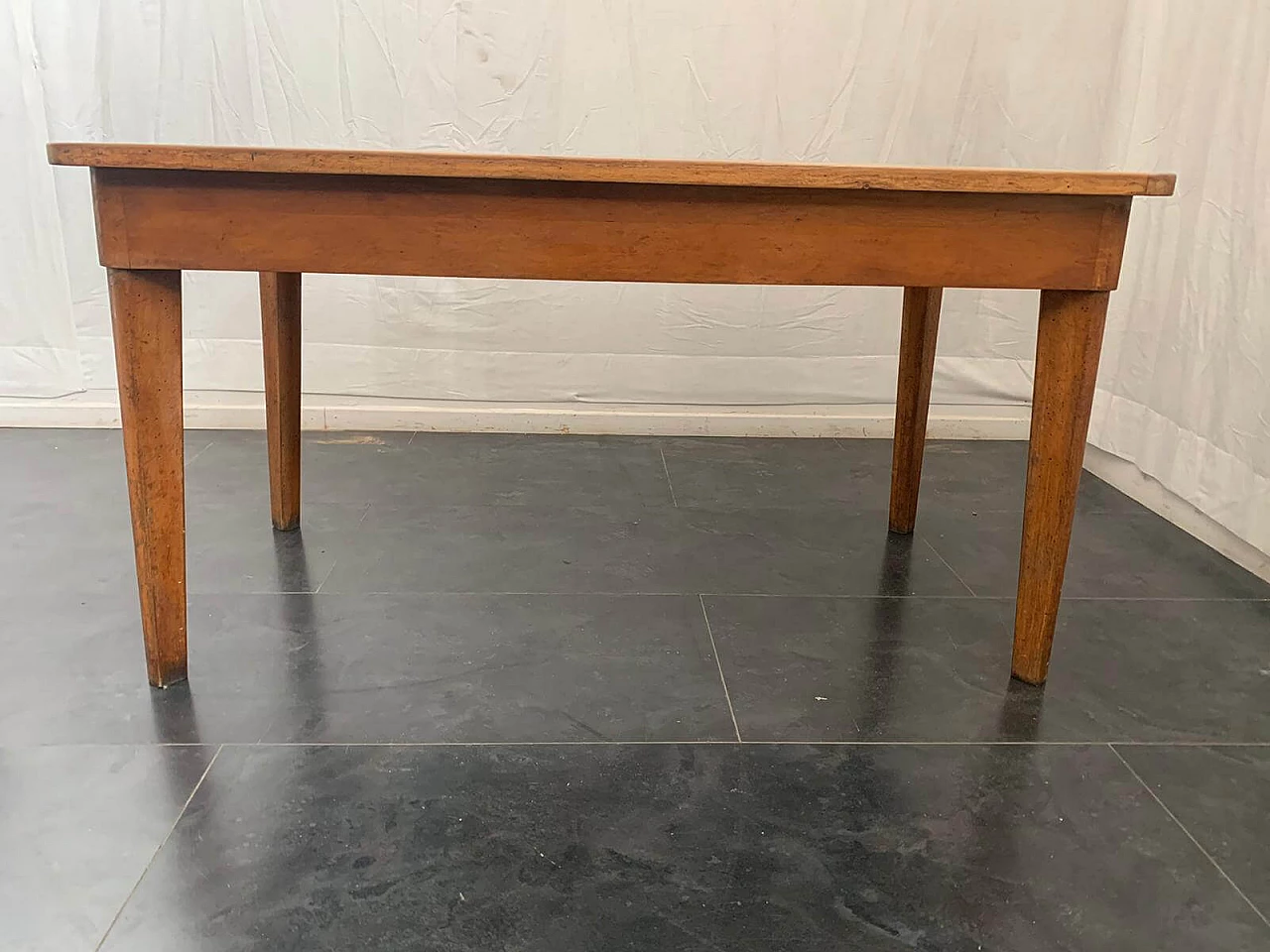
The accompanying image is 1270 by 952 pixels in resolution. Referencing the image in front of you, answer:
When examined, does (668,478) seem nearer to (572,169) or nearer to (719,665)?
(719,665)

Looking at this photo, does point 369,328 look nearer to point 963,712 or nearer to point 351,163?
point 351,163

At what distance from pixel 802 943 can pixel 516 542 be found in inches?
35.6

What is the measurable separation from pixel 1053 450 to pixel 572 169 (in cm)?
61

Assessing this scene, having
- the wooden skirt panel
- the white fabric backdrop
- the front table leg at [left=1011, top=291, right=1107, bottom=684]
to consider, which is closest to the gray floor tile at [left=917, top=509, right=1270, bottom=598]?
the white fabric backdrop

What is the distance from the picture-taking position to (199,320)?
6.85 feet

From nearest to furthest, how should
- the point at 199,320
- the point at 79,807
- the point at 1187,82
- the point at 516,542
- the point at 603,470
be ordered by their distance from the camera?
the point at 79,807 → the point at 516,542 → the point at 1187,82 → the point at 603,470 → the point at 199,320

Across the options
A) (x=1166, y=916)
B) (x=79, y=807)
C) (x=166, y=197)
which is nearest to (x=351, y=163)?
(x=166, y=197)

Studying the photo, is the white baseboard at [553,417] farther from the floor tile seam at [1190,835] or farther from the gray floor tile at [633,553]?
the floor tile seam at [1190,835]

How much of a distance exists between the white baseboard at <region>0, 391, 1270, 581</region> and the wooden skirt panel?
1145 mm

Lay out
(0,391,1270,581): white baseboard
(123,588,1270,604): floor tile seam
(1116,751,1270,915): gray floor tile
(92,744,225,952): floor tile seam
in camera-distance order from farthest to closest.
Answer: (0,391,1270,581): white baseboard < (123,588,1270,604): floor tile seam < (1116,751,1270,915): gray floor tile < (92,744,225,952): floor tile seam

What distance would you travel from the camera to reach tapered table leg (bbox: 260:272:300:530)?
1.44 metres

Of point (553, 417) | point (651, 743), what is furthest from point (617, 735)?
point (553, 417)

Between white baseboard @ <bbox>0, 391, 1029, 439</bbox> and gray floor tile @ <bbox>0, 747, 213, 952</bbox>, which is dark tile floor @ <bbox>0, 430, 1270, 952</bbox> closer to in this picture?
gray floor tile @ <bbox>0, 747, 213, 952</bbox>

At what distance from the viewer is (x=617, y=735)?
1.05 m
